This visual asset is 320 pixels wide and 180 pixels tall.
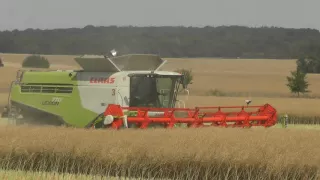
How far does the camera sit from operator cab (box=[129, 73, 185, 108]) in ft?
47.6

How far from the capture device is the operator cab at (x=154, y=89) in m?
14.5

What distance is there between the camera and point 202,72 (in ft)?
246

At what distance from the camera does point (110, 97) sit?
14.5 m

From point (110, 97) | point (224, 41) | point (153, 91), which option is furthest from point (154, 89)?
point (224, 41)

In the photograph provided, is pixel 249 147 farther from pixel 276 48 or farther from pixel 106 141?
pixel 276 48

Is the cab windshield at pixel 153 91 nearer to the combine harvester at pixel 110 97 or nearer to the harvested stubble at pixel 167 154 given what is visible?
the combine harvester at pixel 110 97

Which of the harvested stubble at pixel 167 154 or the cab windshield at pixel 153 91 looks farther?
the cab windshield at pixel 153 91

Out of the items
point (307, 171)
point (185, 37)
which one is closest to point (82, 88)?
point (307, 171)

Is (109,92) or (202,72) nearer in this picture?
(109,92)

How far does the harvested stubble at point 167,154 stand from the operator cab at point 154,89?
3.65 meters

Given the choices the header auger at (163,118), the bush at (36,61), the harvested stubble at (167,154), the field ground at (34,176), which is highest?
the bush at (36,61)

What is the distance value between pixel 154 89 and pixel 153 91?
0.17 feet

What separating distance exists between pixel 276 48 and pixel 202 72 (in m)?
33.0

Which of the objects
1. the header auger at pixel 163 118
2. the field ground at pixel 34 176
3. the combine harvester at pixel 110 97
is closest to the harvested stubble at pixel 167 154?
the field ground at pixel 34 176
